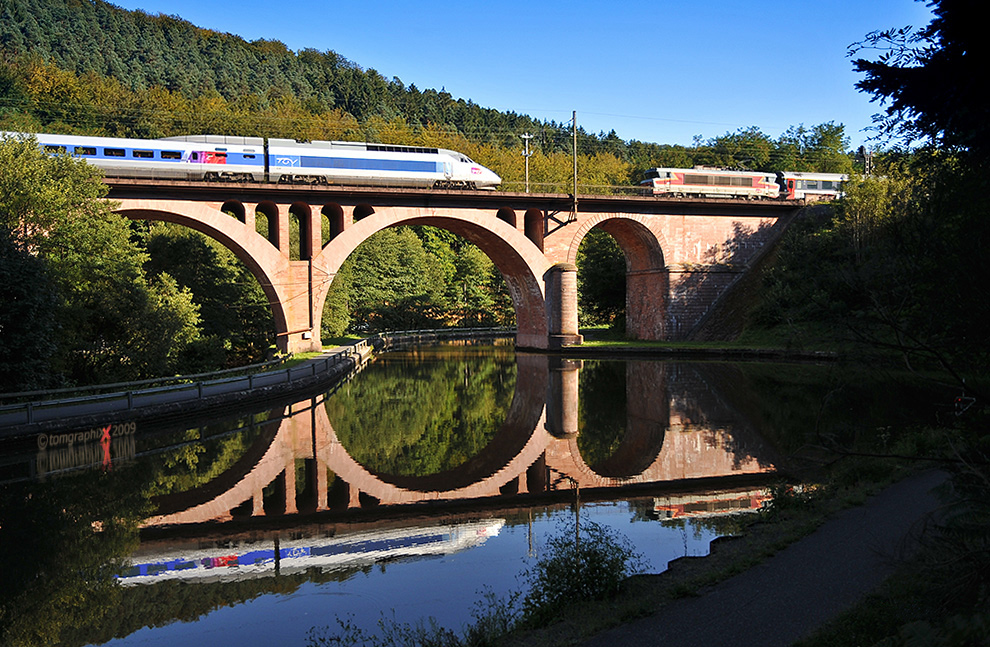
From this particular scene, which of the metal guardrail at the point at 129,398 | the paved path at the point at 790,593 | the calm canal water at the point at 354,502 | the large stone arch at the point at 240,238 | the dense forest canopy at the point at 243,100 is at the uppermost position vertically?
the dense forest canopy at the point at 243,100

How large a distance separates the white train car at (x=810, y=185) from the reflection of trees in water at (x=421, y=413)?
69.2 ft

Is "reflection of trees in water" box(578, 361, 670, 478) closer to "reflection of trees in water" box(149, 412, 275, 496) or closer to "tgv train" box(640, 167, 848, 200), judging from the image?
"reflection of trees in water" box(149, 412, 275, 496)

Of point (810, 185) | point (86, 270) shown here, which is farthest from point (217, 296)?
point (810, 185)

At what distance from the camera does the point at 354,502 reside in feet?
33.8

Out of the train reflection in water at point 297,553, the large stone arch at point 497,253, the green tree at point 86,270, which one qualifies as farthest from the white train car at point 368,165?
the train reflection in water at point 297,553

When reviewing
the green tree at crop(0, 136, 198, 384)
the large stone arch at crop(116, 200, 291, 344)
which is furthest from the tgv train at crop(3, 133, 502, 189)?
the green tree at crop(0, 136, 198, 384)

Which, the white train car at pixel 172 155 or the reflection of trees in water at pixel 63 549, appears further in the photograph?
the white train car at pixel 172 155

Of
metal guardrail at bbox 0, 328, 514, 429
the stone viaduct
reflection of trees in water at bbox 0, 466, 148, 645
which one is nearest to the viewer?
reflection of trees in water at bbox 0, 466, 148, 645

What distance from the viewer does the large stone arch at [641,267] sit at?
3644cm

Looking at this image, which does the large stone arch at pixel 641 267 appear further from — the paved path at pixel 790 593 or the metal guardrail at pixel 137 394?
the paved path at pixel 790 593

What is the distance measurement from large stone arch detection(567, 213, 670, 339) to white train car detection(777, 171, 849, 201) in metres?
9.33

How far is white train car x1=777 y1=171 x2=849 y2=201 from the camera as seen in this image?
42500mm

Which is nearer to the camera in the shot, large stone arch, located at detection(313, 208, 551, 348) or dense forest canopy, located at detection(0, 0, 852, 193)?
large stone arch, located at detection(313, 208, 551, 348)

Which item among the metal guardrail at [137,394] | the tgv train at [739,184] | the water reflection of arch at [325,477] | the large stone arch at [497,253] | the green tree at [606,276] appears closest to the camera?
the water reflection of arch at [325,477]
